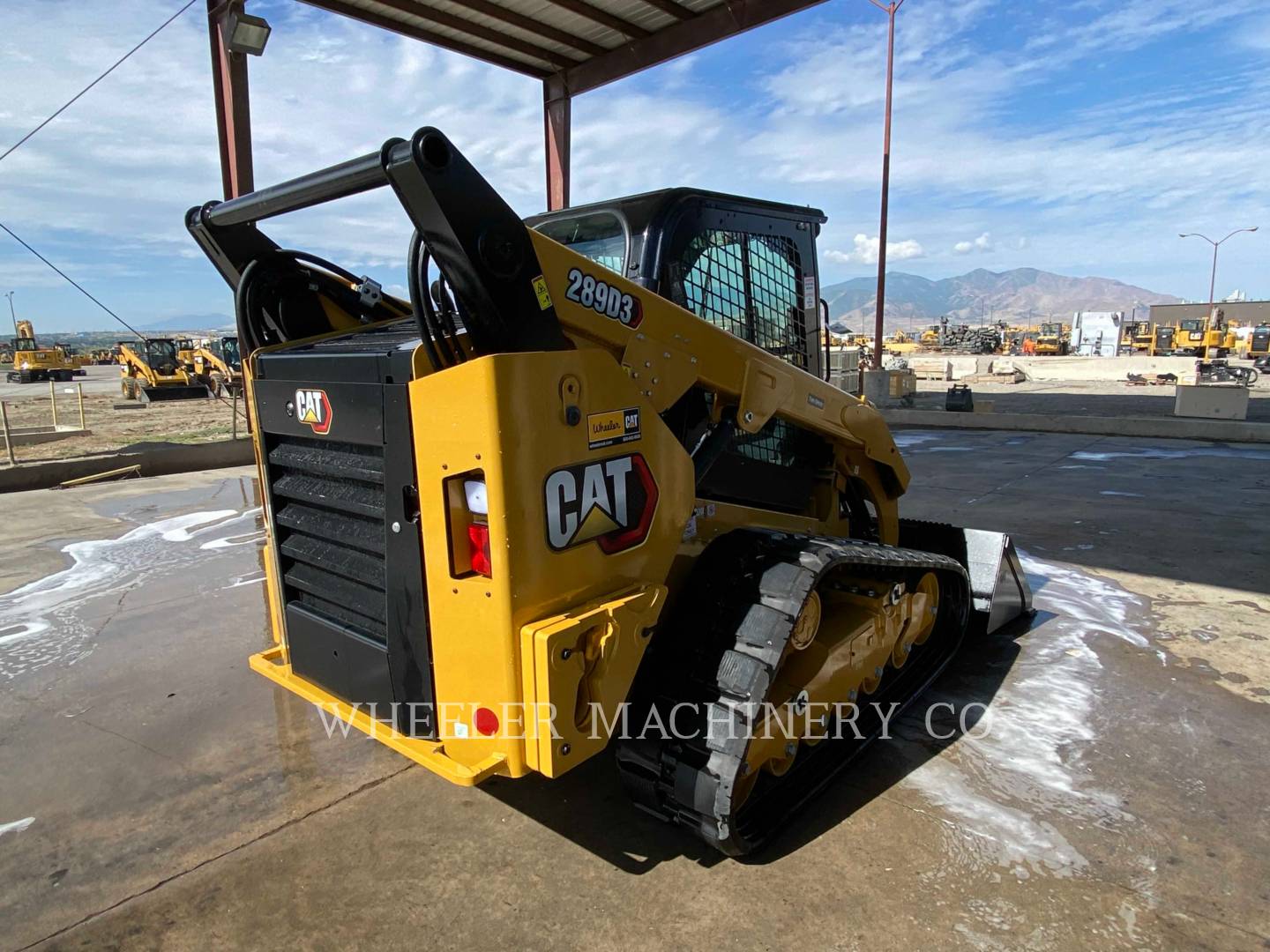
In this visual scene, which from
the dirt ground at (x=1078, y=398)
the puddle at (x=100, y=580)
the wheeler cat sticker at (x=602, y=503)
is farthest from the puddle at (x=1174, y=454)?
the puddle at (x=100, y=580)

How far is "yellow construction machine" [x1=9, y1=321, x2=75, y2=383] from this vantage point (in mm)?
38938

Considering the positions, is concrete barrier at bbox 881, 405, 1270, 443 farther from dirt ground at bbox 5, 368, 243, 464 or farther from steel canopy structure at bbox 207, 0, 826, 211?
dirt ground at bbox 5, 368, 243, 464

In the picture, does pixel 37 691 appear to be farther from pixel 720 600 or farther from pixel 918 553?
pixel 918 553

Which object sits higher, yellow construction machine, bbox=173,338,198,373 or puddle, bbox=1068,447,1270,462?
yellow construction machine, bbox=173,338,198,373

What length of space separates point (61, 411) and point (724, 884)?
26.5 metres

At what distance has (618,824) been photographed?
284 cm

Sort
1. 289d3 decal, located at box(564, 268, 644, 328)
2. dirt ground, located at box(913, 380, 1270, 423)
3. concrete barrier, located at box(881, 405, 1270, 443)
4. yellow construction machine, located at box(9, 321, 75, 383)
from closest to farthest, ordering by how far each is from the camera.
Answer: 289d3 decal, located at box(564, 268, 644, 328) < concrete barrier, located at box(881, 405, 1270, 443) < dirt ground, located at box(913, 380, 1270, 423) < yellow construction machine, located at box(9, 321, 75, 383)

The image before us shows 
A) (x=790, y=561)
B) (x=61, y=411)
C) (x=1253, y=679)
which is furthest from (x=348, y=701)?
(x=61, y=411)

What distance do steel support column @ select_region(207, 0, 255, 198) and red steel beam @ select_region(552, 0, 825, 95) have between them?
163 inches

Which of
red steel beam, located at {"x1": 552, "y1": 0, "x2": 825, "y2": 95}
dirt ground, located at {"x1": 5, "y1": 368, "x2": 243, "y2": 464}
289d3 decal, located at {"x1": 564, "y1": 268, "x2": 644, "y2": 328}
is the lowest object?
dirt ground, located at {"x1": 5, "y1": 368, "x2": 243, "y2": 464}

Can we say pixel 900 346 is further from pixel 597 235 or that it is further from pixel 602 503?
pixel 602 503

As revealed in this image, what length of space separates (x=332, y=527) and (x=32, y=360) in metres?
47.0

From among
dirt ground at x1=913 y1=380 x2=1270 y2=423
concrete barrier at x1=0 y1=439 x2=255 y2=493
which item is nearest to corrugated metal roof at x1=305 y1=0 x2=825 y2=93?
concrete barrier at x1=0 y1=439 x2=255 y2=493

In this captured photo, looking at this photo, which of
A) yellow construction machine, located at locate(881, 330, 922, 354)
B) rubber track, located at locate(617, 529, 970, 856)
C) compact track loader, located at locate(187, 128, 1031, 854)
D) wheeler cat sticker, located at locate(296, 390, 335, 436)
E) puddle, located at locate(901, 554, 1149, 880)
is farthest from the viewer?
yellow construction machine, located at locate(881, 330, 922, 354)
